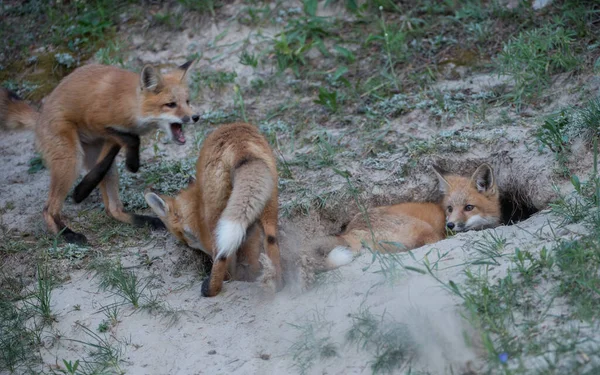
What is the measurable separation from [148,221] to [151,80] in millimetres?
1353

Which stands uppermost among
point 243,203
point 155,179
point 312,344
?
point 243,203

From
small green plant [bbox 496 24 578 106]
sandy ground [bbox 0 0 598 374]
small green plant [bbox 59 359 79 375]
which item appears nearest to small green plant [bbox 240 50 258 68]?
sandy ground [bbox 0 0 598 374]

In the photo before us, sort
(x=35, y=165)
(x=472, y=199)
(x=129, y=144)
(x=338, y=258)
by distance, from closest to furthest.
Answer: (x=338, y=258) → (x=472, y=199) → (x=129, y=144) → (x=35, y=165)

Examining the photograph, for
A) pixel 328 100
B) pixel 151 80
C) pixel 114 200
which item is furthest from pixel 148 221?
pixel 328 100

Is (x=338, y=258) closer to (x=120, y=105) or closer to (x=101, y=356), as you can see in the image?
(x=101, y=356)

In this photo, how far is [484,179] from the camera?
6246mm

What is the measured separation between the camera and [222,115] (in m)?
7.64

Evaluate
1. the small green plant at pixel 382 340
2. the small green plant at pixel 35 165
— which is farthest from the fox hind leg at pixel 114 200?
the small green plant at pixel 382 340

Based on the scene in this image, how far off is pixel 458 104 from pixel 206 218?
10.1ft

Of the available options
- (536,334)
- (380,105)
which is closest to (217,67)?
(380,105)

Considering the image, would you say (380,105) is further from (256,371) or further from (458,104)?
(256,371)

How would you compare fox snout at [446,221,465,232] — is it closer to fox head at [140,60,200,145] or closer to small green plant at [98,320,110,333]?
fox head at [140,60,200,145]

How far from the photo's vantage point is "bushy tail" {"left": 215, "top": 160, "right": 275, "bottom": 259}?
4629mm

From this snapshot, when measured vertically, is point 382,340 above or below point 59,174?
above
